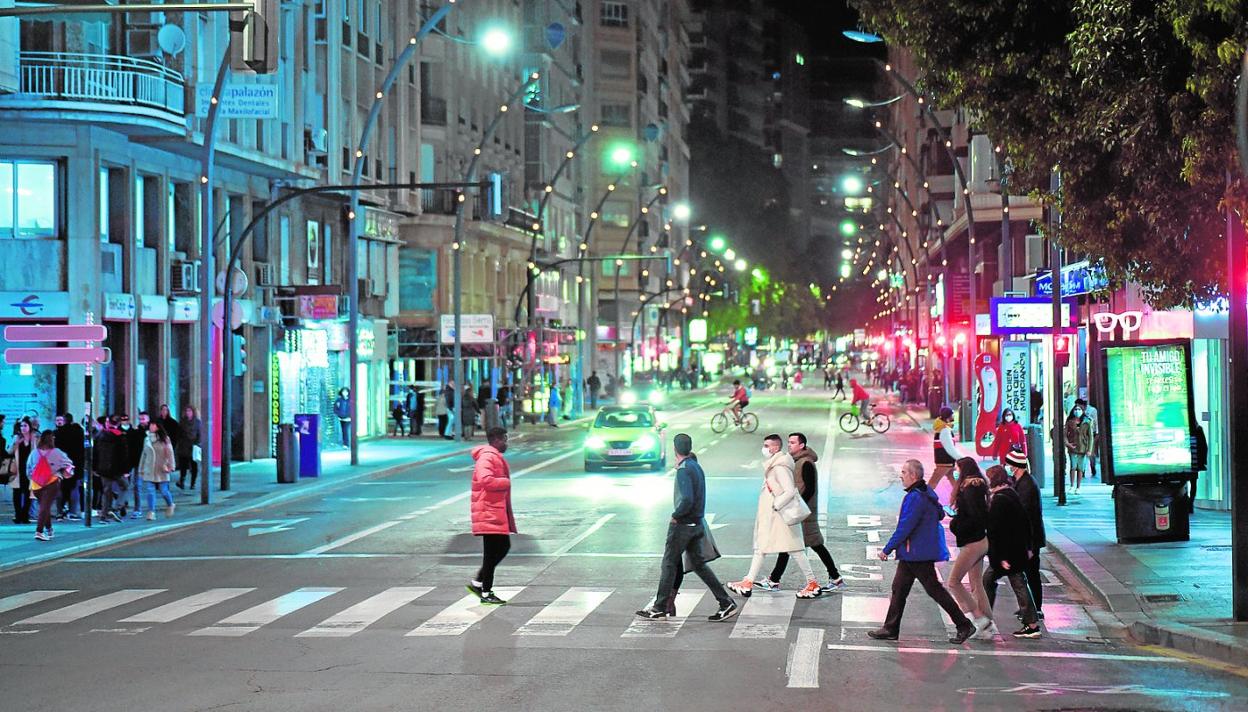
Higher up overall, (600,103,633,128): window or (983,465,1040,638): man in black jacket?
(600,103,633,128): window

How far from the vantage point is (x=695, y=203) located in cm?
16925

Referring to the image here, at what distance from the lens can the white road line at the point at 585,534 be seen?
72.8ft

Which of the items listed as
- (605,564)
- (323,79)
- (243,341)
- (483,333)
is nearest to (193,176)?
(243,341)

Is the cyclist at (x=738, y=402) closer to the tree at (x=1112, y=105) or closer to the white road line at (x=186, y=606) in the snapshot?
the tree at (x=1112, y=105)

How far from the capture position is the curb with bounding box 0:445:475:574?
22094 millimetres

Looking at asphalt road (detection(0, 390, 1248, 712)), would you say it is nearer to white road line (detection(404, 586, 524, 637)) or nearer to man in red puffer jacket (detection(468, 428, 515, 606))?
white road line (detection(404, 586, 524, 637))

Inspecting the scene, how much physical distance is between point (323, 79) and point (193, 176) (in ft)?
29.8

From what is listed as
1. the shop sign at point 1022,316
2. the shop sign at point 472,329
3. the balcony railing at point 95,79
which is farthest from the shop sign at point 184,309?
the shop sign at point 1022,316

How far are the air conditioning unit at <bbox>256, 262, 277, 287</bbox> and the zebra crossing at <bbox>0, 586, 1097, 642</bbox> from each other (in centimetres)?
2520

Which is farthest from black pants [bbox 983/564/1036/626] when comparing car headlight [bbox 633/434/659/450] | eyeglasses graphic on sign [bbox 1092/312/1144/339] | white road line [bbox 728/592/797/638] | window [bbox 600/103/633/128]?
window [bbox 600/103/633/128]

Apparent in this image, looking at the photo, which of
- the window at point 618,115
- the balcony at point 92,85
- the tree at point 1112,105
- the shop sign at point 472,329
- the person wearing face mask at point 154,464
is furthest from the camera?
the window at point 618,115

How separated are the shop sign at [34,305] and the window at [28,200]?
1.35 meters

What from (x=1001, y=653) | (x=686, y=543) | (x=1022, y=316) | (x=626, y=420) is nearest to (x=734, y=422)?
(x=626, y=420)

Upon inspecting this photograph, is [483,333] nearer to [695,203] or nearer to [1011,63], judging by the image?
[1011,63]
